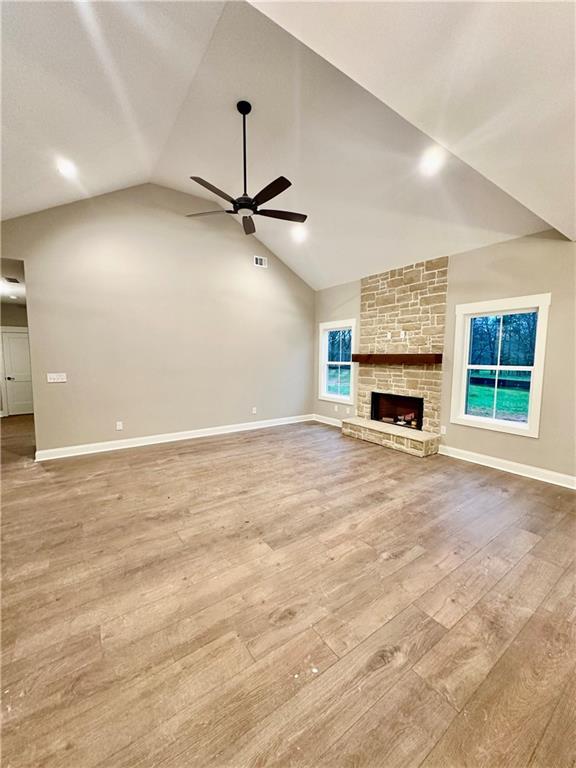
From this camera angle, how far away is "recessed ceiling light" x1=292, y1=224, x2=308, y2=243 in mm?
5040

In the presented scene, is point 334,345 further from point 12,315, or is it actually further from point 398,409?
point 12,315

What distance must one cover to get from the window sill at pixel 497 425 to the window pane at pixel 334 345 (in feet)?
9.23

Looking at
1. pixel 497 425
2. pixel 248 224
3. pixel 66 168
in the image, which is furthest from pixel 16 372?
pixel 497 425

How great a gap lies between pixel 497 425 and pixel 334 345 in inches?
139

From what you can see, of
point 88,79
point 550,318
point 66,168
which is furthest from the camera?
point 550,318

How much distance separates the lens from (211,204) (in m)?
5.34

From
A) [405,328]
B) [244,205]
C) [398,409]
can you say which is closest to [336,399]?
[398,409]

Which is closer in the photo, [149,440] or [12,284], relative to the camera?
[149,440]

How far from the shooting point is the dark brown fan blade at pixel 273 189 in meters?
2.69

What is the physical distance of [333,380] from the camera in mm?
6719

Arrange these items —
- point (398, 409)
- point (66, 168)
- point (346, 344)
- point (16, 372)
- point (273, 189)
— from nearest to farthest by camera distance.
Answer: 1. point (273, 189)
2. point (66, 168)
3. point (398, 409)
4. point (346, 344)
5. point (16, 372)

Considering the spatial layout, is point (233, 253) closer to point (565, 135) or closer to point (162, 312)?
point (162, 312)

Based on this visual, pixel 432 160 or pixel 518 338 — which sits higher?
pixel 432 160

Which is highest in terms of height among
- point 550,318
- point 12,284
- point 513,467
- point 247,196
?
point 247,196
